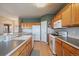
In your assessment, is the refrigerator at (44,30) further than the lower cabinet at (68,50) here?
Yes

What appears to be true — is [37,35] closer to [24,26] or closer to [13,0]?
[24,26]

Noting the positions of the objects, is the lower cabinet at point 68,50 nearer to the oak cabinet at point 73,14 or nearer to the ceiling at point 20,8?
the oak cabinet at point 73,14

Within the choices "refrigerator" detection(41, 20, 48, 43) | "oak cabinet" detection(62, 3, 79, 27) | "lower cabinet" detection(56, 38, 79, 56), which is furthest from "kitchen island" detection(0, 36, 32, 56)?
"refrigerator" detection(41, 20, 48, 43)

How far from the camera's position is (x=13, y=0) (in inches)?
35.6

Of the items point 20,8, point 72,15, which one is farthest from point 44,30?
point 72,15

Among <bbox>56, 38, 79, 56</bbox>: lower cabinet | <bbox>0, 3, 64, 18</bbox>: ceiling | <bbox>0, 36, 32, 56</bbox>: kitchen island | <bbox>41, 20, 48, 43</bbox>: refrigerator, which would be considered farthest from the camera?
<bbox>41, 20, 48, 43</bbox>: refrigerator

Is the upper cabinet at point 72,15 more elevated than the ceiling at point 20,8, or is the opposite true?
the ceiling at point 20,8

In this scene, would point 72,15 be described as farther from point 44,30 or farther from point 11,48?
point 44,30

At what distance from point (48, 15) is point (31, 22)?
1.64 metres

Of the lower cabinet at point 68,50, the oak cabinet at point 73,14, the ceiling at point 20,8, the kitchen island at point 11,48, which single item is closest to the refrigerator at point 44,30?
the ceiling at point 20,8

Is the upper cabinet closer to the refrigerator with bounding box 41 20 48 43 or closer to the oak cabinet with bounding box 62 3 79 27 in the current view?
the oak cabinet with bounding box 62 3 79 27

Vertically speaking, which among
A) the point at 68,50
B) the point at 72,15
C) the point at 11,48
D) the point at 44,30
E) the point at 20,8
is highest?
the point at 20,8

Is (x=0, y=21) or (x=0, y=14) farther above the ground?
(x=0, y=14)

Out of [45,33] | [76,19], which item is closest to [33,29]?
[45,33]
